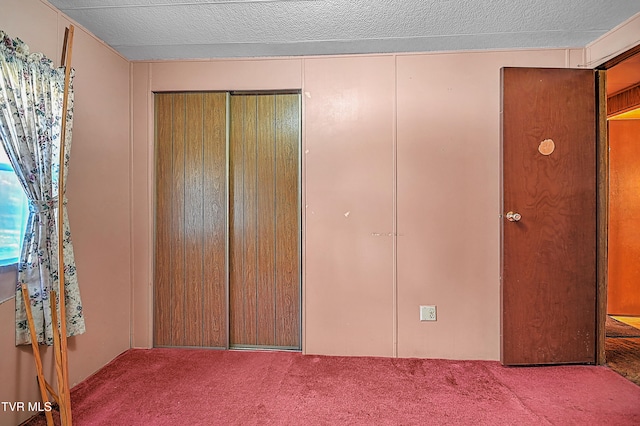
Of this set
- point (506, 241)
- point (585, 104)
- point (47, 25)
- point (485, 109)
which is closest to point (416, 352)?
point (506, 241)

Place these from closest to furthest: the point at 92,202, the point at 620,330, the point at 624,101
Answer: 1. the point at 92,202
2. the point at 620,330
3. the point at 624,101

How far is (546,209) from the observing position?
2.49 meters

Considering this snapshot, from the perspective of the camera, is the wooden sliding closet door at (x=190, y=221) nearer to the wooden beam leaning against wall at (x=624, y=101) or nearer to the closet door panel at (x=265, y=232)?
the closet door panel at (x=265, y=232)

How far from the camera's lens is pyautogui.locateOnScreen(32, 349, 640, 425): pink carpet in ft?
6.29

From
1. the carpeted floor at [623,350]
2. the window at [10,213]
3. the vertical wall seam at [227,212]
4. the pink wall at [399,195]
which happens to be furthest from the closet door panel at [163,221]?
the carpeted floor at [623,350]

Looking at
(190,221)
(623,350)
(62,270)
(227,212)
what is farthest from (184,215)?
(623,350)

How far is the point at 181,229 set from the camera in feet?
9.28

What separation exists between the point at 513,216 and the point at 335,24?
172cm

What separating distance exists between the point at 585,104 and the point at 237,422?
2949 millimetres

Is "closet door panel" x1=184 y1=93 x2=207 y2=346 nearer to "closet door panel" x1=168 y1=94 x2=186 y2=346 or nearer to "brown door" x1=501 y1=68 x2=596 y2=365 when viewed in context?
"closet door panel" x1=168 y1=94 x2=186 y2=346

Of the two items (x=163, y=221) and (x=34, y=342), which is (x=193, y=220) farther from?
(x=34, y=342)

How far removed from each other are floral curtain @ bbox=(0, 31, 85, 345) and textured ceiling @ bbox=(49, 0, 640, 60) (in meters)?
0.51

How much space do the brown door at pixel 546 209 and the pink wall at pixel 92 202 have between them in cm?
272

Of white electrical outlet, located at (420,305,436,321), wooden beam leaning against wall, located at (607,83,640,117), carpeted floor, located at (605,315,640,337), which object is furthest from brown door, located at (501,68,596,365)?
wooden beam leaning against wall, located at (607,83,640,117)
